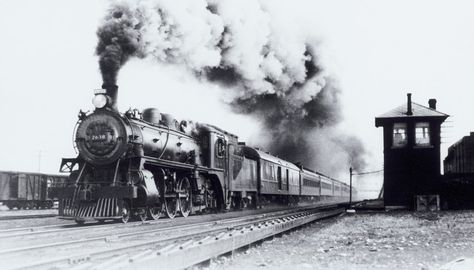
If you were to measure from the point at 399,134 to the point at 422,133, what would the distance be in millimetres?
1007

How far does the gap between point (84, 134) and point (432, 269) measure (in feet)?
36.6

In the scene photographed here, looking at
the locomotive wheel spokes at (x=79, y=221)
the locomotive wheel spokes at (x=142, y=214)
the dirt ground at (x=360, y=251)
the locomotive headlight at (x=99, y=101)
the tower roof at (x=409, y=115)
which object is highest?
the tower roof at (x=409, y=115)

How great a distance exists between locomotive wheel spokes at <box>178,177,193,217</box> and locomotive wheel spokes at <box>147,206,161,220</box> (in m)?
1.14

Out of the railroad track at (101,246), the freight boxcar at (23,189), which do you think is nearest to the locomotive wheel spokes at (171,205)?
the railroad track at (101,246)

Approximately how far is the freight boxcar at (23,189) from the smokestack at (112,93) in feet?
44.7

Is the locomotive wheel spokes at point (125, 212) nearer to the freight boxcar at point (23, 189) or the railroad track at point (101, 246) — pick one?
the railroad track at point (101, 246)

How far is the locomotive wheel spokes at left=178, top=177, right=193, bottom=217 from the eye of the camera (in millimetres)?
17172

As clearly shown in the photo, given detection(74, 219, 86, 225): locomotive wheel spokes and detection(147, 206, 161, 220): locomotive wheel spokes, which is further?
detection(147, 206, 161, 220): locomotive wheel spokes

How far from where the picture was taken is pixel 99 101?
580 inches

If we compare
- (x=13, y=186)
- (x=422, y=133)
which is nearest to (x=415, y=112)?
(x=422, y=133)

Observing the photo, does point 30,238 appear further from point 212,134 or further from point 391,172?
point 391,172

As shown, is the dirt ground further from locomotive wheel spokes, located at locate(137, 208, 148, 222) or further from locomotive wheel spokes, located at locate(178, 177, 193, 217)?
locomotive wheel spokes, located at locate(178, 177, 193, 217)

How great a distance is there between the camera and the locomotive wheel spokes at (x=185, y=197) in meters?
17.2

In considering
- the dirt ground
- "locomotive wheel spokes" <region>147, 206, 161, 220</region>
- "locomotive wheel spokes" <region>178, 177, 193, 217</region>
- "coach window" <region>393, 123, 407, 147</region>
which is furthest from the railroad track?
"coach window" <region>393, 123, 407, 147</region>
